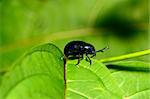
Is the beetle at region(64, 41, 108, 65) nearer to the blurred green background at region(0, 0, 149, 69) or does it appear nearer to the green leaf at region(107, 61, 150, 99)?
the green leaf at region(107, 61, 150, 99)

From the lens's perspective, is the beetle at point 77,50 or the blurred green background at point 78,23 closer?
the beetle at point 77,50

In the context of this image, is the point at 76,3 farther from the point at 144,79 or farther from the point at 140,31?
the point at 144,79

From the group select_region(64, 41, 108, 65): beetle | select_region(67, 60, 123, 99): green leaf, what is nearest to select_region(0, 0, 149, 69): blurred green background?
select_region(64, 41, 108, 65): beetle

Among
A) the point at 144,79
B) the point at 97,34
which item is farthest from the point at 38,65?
the point at 97,34

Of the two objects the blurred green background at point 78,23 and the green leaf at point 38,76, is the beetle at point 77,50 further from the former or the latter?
the blurred green background at point 78,23

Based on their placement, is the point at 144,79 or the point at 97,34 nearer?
the point at 144,79

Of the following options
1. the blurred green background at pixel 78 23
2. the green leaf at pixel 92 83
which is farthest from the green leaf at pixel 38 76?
the blurred green background at pixel 78 23
